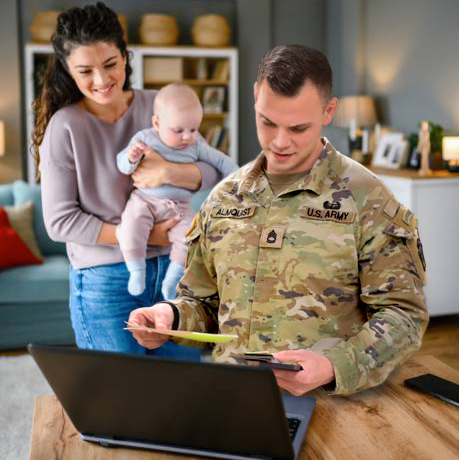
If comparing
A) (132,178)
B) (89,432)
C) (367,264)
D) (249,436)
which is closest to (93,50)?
(132,178)

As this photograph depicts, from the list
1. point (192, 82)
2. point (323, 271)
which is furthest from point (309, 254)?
point (192, 82)

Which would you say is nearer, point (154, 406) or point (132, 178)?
point (154, 406)

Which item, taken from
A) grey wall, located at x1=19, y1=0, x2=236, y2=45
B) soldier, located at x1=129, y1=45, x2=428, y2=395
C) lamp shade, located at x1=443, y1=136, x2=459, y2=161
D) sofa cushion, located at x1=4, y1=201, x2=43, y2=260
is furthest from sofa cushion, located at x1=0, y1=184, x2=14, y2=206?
soldier, located at x1=129, y1=45, x2=428, y2=395

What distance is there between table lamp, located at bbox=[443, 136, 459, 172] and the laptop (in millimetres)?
3259

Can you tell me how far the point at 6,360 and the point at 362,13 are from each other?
163 inches

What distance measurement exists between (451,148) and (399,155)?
71cm

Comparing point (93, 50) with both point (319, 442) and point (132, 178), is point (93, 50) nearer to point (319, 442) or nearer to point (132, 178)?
point (132, 178)

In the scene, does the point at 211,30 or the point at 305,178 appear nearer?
the point at 305,178

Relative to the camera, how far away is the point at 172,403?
3.06 ft

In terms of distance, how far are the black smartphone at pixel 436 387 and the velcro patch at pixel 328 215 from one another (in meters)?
0.33

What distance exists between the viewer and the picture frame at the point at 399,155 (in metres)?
4.65

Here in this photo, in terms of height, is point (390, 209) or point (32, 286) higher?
point (390, 209)

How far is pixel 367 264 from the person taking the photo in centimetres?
127

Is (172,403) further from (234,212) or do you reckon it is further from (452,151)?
(452,151)
